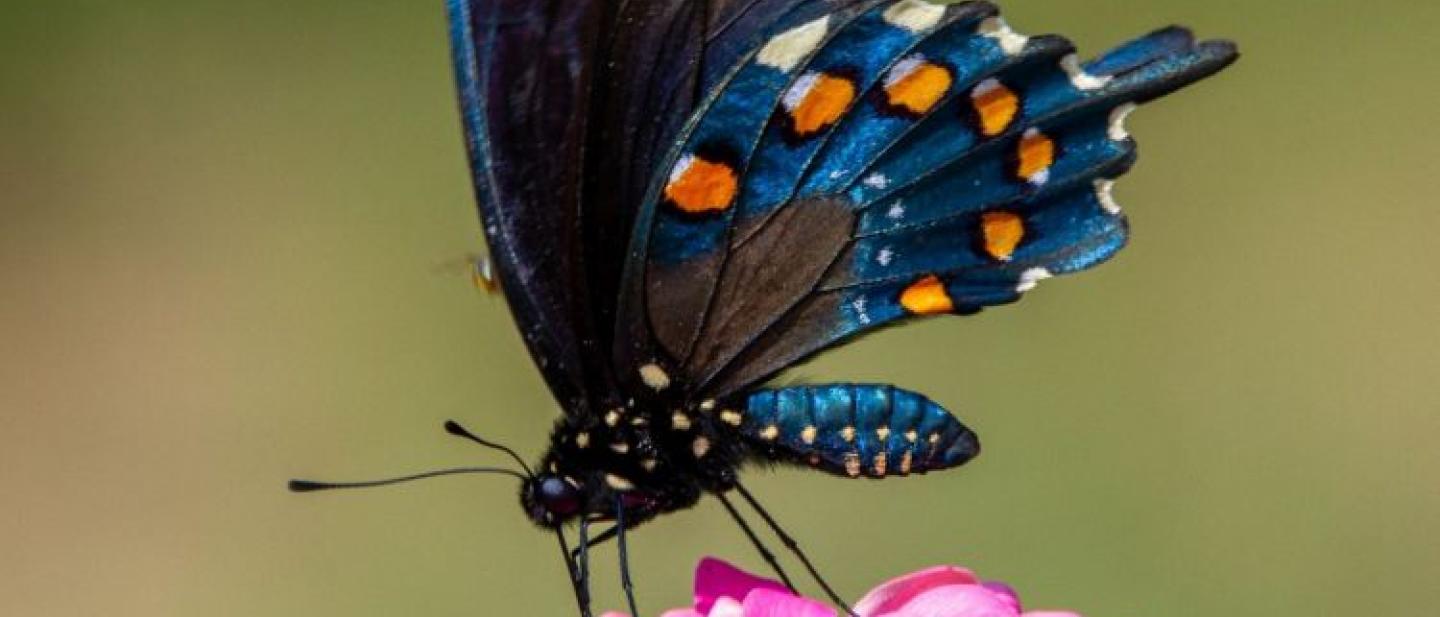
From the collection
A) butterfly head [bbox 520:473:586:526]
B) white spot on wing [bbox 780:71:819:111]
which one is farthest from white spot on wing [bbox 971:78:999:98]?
butterfly head [bbox 520:473:586:526]

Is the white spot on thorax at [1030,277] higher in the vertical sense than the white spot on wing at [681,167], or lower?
lower

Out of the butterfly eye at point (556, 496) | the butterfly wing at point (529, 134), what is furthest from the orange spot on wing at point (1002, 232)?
the butterfly eye at point (556, 496)

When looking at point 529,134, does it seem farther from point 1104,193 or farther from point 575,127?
point 1104,193

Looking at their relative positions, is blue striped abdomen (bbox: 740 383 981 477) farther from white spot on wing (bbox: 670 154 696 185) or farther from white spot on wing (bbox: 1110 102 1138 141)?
white spot on wing (bbox: 1110 102 1138 141)

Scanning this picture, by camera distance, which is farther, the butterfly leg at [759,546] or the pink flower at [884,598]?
the butterfly leg at [759,546]

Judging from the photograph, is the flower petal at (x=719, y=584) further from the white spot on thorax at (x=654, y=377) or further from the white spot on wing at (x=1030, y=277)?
the white spot on wing at (x=1030, y=277)

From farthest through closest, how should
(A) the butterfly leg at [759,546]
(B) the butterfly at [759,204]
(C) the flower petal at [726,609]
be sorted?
(B) the butterfly at [759,204] → (A) the butterfly leg at [759,546] → (C) the flower petal at [726,609]

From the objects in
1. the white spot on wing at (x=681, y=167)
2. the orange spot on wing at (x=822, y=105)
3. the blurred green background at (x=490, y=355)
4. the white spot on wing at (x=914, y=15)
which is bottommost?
the blurred green background at (x=490, y=355)
